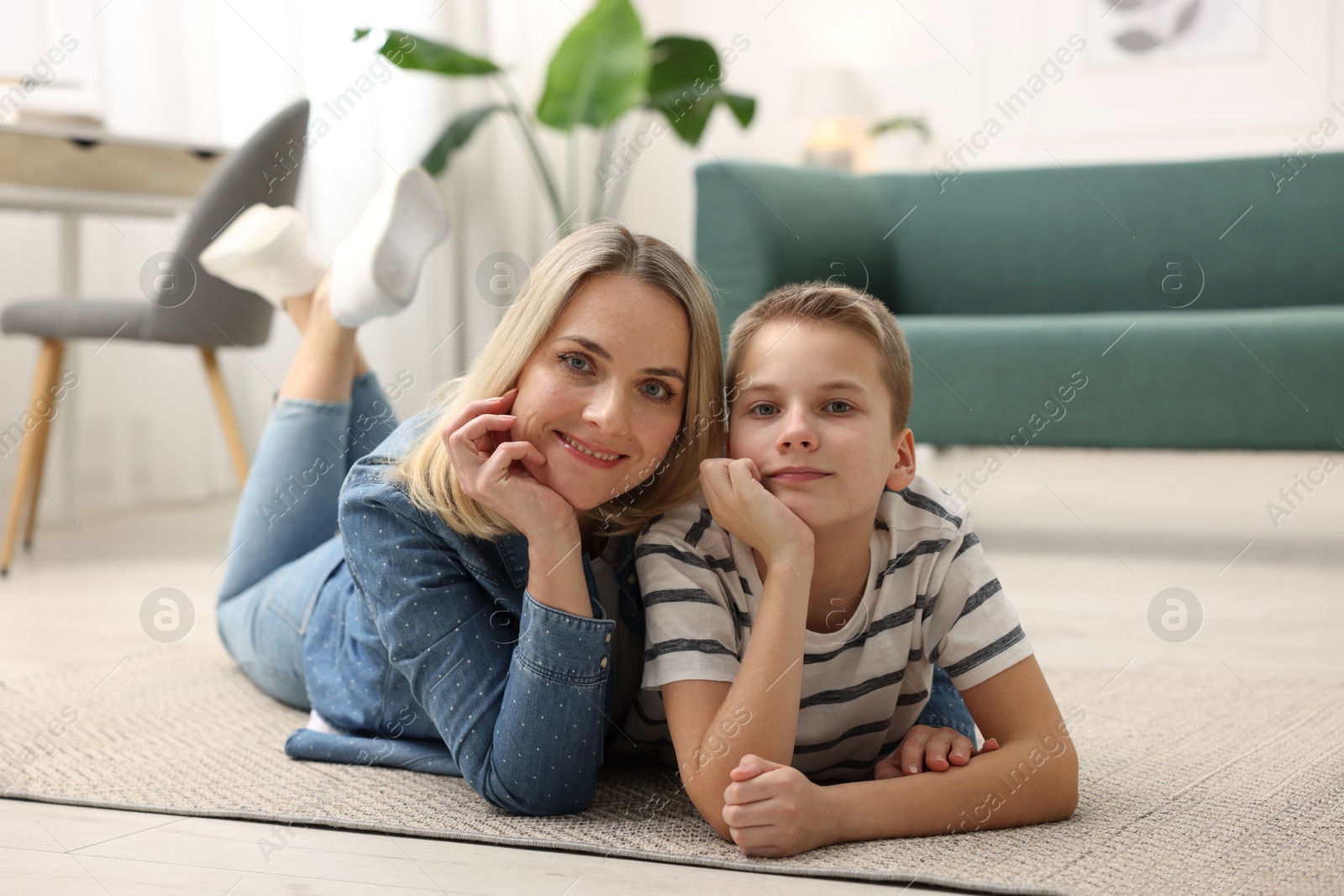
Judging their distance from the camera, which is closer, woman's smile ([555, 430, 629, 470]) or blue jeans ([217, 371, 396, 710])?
woman's smile ([555, 430, 629, 470])

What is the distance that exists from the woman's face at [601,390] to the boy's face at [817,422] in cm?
7

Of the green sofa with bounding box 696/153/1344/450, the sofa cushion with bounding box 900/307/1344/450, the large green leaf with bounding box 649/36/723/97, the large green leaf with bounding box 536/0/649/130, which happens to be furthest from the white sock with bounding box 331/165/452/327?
→ the large green leaf with bounding box 649/36/723/97

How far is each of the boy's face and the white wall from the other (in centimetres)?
196

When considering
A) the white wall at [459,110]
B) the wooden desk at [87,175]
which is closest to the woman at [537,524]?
the wooden desk at [87,175]

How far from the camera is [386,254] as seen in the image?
1.44 m

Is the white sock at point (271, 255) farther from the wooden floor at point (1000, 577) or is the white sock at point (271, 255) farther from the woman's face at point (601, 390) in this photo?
the woman's face at point (601, 390)

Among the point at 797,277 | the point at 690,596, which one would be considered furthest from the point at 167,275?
the point at 690,596

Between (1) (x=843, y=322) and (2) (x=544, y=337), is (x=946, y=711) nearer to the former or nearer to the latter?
(1) (x=843, y=322)

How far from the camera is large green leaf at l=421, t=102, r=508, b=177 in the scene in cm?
330

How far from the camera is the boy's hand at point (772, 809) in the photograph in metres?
0.84

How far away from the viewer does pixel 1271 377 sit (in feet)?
6.86

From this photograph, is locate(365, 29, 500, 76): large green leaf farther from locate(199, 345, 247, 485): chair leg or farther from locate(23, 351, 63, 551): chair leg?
locate(23, 351, 63, 551): chair leg

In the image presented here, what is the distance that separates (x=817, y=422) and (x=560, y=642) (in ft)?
0.82

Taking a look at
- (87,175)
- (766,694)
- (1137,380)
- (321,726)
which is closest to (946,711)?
(766,694)
